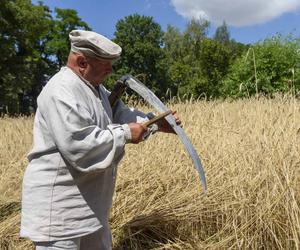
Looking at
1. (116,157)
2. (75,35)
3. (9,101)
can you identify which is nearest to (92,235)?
(116,157)

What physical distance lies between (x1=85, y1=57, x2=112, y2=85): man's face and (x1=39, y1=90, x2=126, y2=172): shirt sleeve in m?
0.18

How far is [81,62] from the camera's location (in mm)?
2256

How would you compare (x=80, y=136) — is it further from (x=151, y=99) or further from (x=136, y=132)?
(x=151, y=99)

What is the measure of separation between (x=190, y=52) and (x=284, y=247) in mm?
35787

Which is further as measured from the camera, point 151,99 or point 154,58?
point 154,58

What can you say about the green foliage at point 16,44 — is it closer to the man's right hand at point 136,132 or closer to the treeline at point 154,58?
the treeline at point 154,58

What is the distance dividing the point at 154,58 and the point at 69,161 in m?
32.5

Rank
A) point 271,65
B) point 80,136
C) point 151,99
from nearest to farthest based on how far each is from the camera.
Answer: point 80,136 < point 151,99 < point 271,65

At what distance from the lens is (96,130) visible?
2.13 m

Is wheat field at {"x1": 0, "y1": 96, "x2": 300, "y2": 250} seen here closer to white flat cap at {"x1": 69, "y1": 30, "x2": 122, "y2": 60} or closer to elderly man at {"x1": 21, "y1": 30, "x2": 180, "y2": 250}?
elderly man at {"x1": 21, "y1": 30, "x2": 180, "y2": 250}

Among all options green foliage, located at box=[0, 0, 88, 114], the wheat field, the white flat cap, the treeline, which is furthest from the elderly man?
green foliage, located at box=[0, 0, 88, 114]

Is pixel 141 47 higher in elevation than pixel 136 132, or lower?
higher

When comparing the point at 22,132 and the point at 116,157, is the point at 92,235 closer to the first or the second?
the point at 116,157

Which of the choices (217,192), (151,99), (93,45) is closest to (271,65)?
(217,192)
